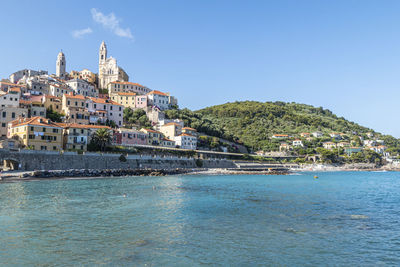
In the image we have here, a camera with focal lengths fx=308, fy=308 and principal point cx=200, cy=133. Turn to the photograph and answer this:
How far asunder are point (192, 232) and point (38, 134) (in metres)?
41.7

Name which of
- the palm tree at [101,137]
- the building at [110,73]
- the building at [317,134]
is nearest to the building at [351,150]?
the building at [317,134]

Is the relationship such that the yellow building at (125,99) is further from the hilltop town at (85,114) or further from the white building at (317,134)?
the white building at (317,134)

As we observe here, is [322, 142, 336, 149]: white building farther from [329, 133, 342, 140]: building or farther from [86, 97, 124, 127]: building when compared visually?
[86, 97, 124, 127]: building

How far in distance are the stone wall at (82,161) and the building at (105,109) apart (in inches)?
750

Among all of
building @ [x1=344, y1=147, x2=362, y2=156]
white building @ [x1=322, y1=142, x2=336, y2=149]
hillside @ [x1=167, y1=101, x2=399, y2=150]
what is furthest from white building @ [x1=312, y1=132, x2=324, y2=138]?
building @ [x1=344, y1=147, x2=362, y2=156]

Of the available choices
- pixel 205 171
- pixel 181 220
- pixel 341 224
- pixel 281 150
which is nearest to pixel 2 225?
pixel 181 220

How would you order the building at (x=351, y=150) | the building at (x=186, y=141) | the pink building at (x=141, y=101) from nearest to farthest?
the building at (x=186, y=141)
the pink building at (x=141, y=101)
the building at (x=351, y=150)

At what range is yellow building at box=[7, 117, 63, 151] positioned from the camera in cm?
4850

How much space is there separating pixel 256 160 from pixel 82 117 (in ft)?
166

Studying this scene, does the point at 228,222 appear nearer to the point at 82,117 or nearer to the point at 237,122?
the point at 82,117

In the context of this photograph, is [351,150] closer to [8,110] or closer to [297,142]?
[297,142]

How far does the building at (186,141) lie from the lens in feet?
266

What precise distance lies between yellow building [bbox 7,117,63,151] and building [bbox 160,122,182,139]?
34.6m

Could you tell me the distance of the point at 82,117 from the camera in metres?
68.9
